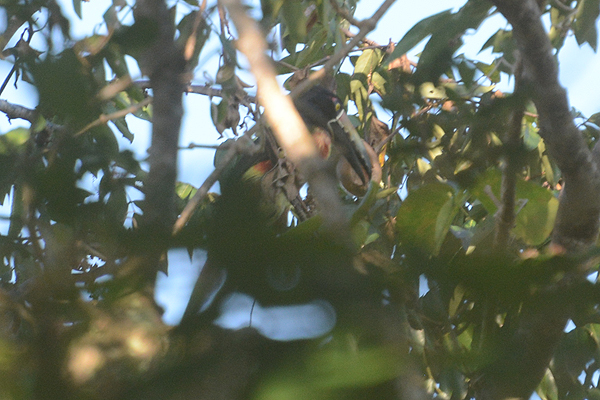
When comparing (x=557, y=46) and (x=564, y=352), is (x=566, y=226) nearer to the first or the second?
(x=564, y=352)

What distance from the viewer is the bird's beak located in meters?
1.62

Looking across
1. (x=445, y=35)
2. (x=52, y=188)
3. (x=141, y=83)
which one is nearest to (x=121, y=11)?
(x=141, y=83)

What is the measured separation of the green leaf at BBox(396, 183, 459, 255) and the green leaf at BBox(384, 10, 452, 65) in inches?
9.8

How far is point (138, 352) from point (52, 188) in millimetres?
91

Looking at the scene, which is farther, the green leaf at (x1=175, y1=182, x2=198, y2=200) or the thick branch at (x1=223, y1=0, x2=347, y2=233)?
the green leaf at (x1=175, y1=182, x2=198, y2=200)

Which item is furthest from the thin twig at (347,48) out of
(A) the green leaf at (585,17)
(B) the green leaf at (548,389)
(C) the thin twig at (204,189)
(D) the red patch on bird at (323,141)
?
(D) the red patch on bird at (323,141)

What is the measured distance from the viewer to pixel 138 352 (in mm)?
293

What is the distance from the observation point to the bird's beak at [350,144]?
1623 mm

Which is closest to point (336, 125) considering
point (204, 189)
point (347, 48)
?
point (347, 48)

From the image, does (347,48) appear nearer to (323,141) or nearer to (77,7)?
(77,7)

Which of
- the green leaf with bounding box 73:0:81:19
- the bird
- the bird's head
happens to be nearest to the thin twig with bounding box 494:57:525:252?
the bird

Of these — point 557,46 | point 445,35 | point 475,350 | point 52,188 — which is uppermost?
point 557,46

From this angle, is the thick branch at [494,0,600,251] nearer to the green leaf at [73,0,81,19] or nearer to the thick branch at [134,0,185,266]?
the thick branch at [134,0,185,266]

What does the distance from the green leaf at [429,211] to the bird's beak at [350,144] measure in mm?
823
